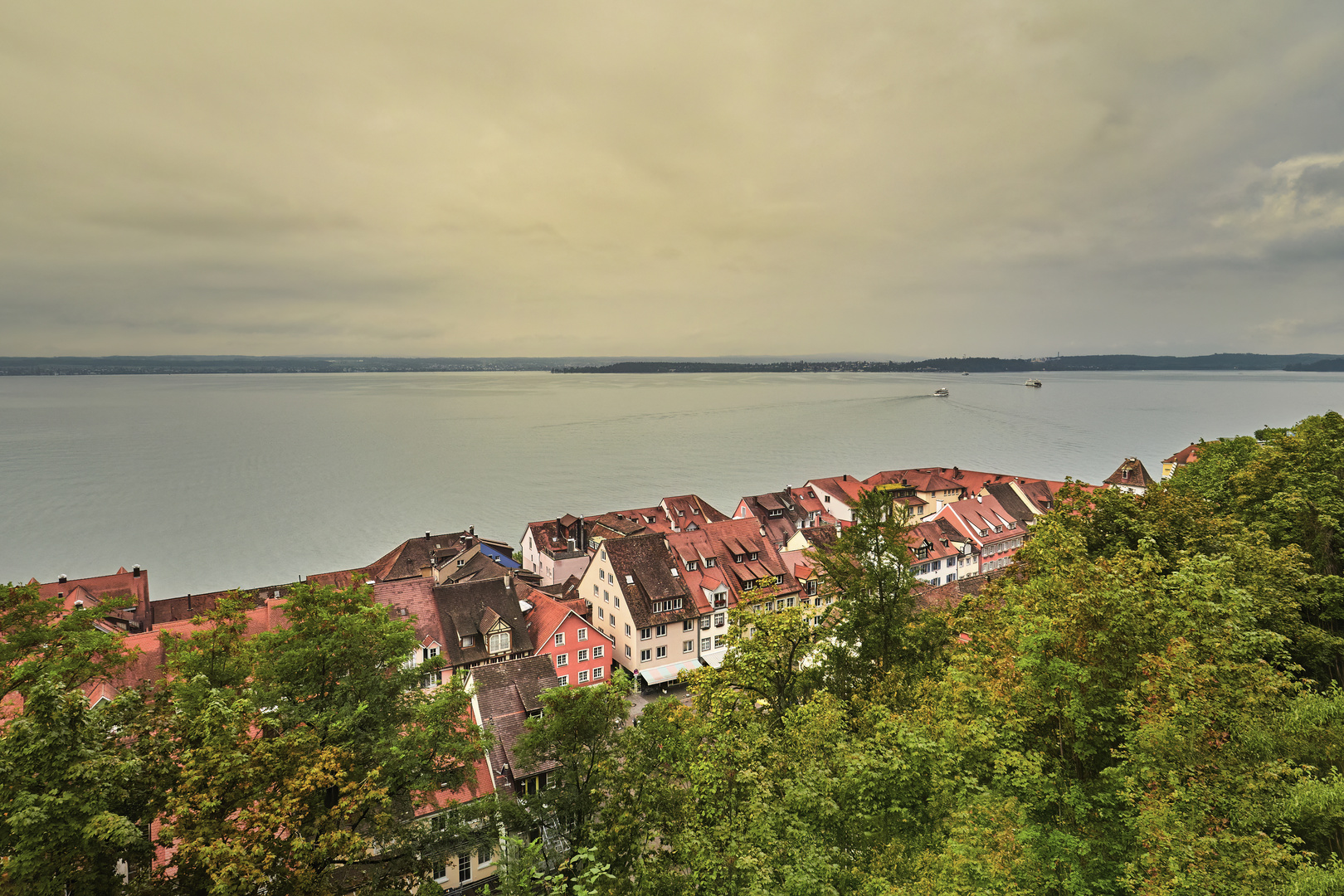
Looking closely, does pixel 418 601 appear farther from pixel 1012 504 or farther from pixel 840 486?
pixel 1012 504

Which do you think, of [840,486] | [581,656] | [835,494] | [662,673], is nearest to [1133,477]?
[840,486]

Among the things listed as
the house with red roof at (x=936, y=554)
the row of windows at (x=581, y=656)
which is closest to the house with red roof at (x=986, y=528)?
the house with red roof at (x=936, y=554)

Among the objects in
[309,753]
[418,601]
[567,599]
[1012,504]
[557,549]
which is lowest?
[567,599]

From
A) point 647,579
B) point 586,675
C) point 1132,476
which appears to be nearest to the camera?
point 586,675

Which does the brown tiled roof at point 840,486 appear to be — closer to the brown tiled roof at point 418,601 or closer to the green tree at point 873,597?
the brown tiled roof at point 418,601

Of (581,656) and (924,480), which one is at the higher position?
(924,480)

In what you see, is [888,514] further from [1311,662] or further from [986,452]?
[986,452]
